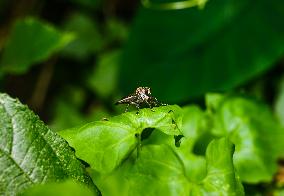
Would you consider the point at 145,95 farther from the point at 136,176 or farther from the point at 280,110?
the point at 280,110

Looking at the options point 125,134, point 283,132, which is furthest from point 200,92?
point 125,134

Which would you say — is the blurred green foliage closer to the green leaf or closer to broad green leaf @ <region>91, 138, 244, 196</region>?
the green leaf

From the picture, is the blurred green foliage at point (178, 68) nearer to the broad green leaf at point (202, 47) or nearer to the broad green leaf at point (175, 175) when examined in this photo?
the broad green leaf at point (202, 47)

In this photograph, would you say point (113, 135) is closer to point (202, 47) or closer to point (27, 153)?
point (27, 153)

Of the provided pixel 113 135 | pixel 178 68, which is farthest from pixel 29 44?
pixel 113 135

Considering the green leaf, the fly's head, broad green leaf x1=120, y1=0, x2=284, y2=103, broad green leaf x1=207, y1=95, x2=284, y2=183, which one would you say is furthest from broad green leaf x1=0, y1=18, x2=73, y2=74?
the green leaf

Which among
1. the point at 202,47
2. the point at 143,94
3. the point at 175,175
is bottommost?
the point at 175,175
